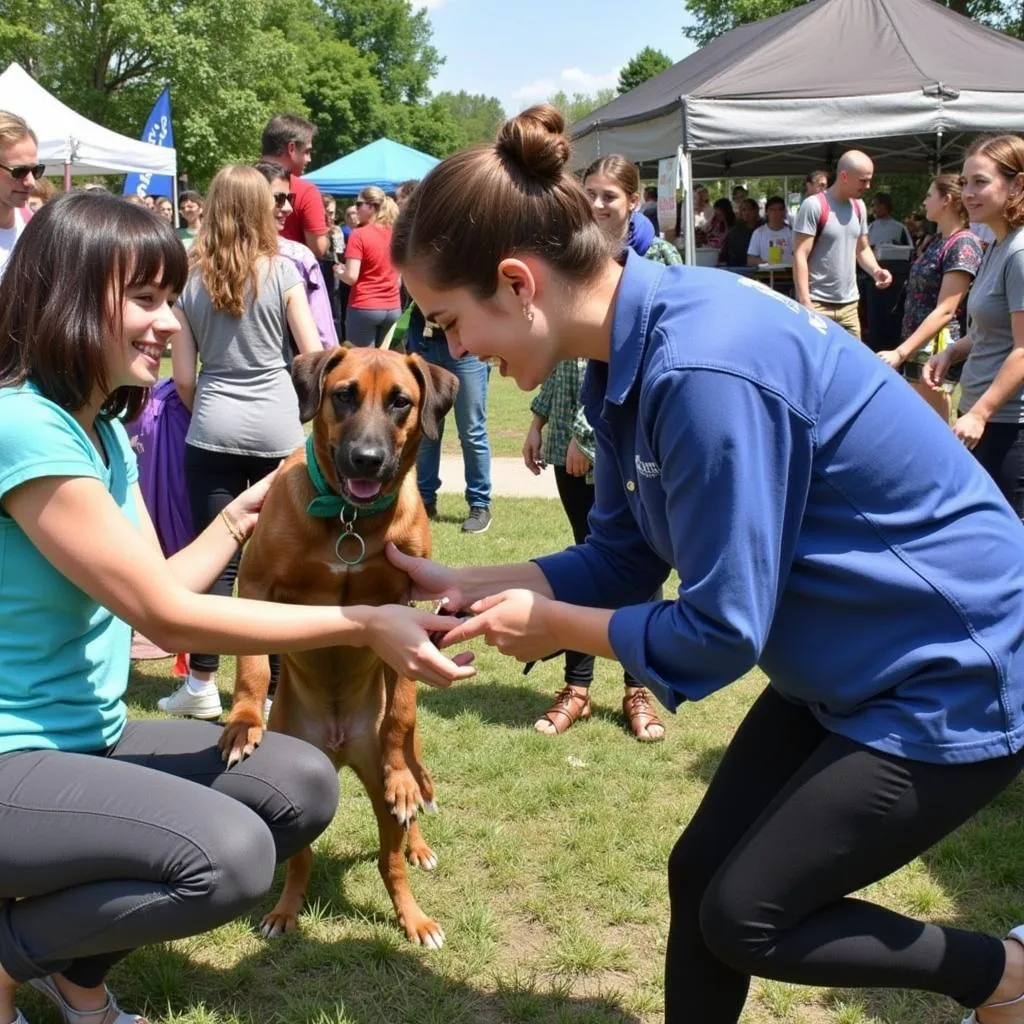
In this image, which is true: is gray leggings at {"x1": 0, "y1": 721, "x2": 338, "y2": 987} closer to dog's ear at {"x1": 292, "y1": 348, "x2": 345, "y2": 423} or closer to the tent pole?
dog's ear at {"x1": 292, "y1": 348, "x2": 345, "y2": 423}

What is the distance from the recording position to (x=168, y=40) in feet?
145

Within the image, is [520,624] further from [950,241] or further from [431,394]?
Result: [950,241]

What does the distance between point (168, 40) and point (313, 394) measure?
4613cm

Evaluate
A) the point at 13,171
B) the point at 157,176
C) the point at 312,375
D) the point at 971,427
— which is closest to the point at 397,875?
the point at 312,375

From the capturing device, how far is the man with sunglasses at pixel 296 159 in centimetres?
729

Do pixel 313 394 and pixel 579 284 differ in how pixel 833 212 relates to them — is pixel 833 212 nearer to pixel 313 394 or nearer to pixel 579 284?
pixel 313 394

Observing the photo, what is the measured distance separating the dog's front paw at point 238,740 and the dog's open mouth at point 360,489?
965mm

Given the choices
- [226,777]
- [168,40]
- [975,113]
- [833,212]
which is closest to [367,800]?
[226,777]

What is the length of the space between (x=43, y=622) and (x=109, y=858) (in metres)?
0.55

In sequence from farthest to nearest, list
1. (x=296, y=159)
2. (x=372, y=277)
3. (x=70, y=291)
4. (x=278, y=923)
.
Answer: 1. (x=372, y=277)
2. (x=296, y=159)
3. (x=278, y=923)
4. (x=70, y=291)

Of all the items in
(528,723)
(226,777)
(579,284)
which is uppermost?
(579,284)

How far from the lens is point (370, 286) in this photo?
11375 mm

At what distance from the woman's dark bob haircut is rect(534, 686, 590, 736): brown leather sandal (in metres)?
2.95

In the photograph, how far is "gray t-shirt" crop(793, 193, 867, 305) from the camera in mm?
10562
